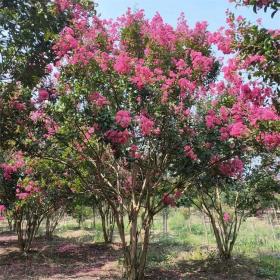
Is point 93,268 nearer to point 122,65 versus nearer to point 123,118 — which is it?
point 123,118

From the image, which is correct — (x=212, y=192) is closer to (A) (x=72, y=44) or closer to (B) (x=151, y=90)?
(B) (x=151, y=90)

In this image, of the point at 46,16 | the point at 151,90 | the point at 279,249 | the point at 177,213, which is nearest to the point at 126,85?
the point at 151,90

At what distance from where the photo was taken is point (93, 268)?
13.6 metres

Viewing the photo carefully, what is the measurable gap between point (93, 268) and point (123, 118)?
23.8 ft

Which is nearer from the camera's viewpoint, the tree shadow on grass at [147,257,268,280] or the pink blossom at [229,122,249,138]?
the pink blossom at [229,122,249,138]

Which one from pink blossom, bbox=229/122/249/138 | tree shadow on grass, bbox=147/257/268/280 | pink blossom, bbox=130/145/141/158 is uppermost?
pink blossom, bbox=229/122/249/138

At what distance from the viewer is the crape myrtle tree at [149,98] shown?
850 centimetres

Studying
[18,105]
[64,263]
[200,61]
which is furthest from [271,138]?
[64,263]

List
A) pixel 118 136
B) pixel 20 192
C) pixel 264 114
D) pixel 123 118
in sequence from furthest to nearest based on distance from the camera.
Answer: pixel 20 192, pixel 118 136, pixel 123 118, pixel 264 114

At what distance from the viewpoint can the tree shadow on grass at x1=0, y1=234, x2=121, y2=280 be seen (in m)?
12.5

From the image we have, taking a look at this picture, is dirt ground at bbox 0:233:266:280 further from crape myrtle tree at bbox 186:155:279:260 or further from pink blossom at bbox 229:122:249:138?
pink blossom at bbox 229:122:249:138

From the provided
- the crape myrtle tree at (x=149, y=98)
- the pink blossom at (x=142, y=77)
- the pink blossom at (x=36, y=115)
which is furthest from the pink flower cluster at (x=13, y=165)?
the pink blossom at (x=142, y=77)

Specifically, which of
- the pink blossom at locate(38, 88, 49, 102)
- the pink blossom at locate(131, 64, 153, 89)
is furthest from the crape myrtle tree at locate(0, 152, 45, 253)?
the pink blossom at locate(131, 64, 153, 89)

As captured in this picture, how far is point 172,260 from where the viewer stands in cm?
1440
